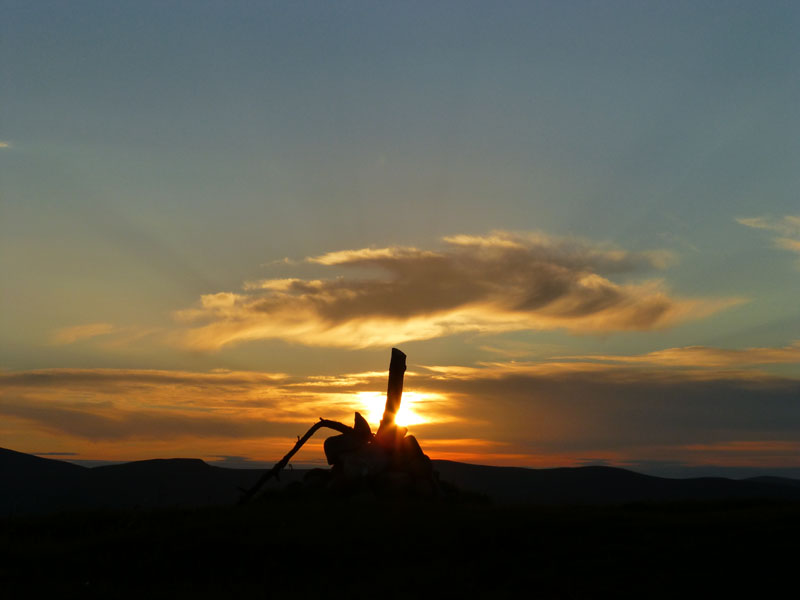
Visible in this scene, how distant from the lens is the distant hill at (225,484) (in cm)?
7231

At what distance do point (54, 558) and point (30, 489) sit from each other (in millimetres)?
70127

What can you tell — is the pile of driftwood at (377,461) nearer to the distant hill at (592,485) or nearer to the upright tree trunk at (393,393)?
the upright tree trunk at (393,393)

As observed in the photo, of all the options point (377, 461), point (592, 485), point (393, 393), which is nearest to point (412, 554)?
point (377, 461)

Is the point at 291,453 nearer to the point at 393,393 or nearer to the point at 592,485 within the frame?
the point at 393,393

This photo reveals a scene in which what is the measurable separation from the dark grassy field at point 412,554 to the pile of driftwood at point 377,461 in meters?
3.82

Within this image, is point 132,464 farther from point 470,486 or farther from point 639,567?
point 639,567

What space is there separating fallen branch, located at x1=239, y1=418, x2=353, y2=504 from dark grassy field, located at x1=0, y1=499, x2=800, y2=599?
4.63m

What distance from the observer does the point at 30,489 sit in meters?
82.1

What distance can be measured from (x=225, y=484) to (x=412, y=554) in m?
60.9

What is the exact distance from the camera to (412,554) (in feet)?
61.3

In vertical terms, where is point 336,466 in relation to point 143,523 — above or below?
above

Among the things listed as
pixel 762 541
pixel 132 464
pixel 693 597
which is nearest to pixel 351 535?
pixel 693 597

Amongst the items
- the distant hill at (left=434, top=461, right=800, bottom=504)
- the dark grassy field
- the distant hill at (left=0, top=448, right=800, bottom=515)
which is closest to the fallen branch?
the dark grassy field

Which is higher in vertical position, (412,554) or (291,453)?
(291,453)
